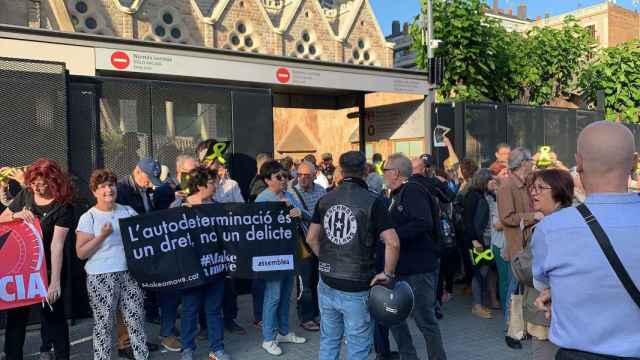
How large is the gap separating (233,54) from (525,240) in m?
7.24

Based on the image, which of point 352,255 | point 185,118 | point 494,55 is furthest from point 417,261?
point 494,55

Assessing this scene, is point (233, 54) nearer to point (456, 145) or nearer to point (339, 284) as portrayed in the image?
point (456, 145)

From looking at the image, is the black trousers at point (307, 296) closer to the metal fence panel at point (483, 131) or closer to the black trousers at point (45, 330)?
the black trousers at point (45, 330)

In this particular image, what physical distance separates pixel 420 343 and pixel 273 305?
1.74 m

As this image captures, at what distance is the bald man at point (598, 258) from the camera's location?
2039 millimetres

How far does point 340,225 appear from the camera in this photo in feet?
13.6

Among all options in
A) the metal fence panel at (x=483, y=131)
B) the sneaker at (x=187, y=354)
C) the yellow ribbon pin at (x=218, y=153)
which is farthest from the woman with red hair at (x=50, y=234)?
the metal fence panel at (x=483, y=131)

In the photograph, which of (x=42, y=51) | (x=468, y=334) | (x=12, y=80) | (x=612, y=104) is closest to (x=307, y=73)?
(x=42, y=51)

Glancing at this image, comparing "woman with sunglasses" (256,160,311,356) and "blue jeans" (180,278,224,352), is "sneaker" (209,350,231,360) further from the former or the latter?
"woman with sunglasses" (256,160,311,356)

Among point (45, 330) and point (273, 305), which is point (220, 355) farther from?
point (45, 330)

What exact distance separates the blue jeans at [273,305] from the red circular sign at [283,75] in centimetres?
605

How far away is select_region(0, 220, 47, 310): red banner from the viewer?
5156mm

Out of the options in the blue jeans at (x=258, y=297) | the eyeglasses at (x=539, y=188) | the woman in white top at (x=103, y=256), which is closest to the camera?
the eyeglasses at (x=539, y=188)

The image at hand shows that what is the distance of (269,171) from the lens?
6.22 m
